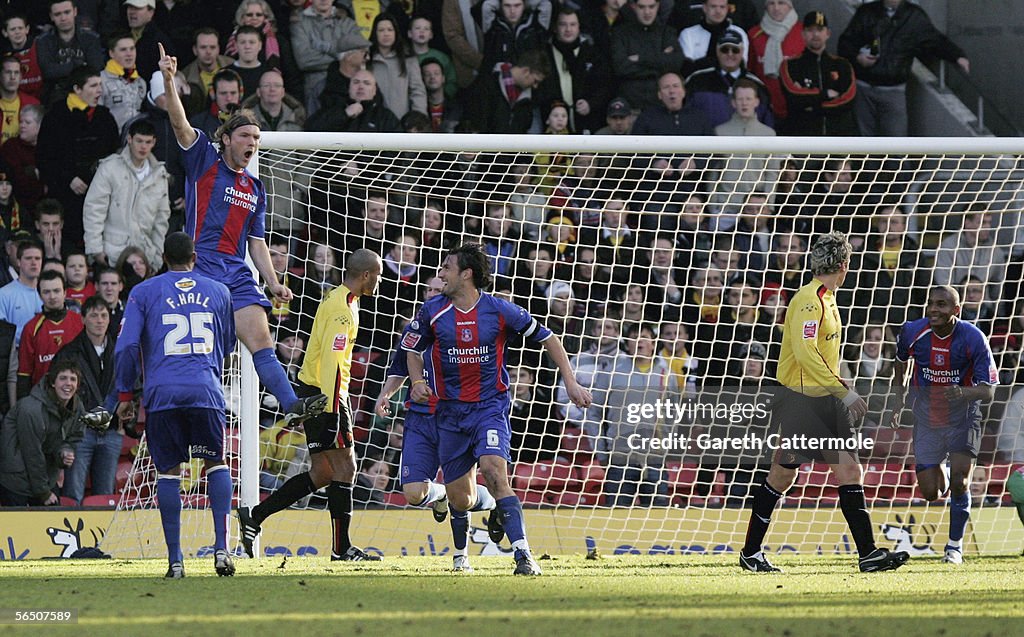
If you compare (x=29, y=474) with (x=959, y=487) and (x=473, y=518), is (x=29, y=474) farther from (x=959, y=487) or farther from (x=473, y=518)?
(x=959, y=487)

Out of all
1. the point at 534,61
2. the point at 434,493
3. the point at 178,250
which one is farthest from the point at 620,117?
the point at 178,250

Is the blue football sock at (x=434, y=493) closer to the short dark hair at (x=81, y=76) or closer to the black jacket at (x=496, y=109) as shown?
the black jacket at (x=496, y=109)

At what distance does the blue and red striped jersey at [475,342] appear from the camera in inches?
318

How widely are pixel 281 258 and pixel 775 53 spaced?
618 cm

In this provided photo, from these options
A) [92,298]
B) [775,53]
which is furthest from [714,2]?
[92,298]

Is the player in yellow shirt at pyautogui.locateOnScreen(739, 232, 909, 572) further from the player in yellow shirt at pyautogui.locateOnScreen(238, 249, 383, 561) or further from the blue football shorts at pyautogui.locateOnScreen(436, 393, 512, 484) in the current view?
the player in yellow shirt at pyautogui.locateOnScreen(238, 249, 383, 561)

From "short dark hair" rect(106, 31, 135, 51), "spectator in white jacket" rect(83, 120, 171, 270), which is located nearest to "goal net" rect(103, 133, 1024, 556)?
"spectator in white jacket" rect(83, 120, 171, 270)

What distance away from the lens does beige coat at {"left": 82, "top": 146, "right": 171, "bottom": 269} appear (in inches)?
461

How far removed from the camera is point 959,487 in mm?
→ 9875

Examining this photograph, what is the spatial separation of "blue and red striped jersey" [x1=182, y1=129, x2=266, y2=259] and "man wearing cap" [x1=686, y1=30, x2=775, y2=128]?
6730 mm

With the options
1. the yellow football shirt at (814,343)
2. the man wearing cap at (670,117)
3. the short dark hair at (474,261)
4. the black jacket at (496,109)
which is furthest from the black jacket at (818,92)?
the short dark hair at (474,261)

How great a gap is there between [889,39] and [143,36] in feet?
25.5

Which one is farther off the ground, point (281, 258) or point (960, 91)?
point (960, 91)

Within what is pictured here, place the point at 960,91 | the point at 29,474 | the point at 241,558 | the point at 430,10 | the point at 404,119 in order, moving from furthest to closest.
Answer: the point at 960,91
the point at 430,10
the point at 404,119
the point at 29,474
the point at 241,558
